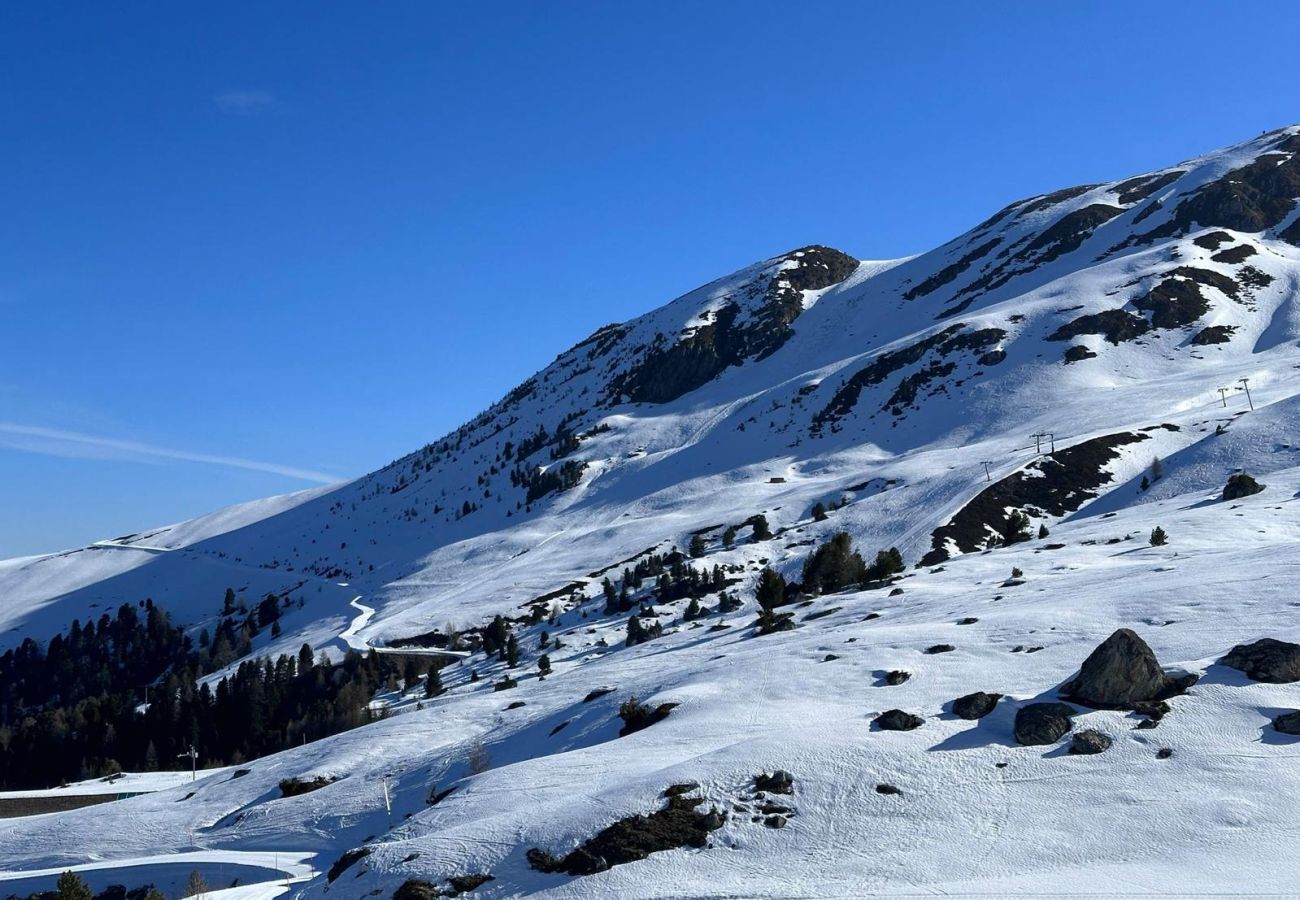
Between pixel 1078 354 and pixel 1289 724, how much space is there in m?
132

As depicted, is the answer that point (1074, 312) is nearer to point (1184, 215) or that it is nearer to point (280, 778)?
point (1184, 215)

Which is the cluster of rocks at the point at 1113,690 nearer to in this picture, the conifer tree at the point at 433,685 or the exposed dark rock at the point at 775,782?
the exposed dark rock at the point at 775,782

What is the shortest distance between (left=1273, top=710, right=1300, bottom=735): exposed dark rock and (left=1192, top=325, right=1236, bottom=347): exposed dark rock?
13732 centimetres

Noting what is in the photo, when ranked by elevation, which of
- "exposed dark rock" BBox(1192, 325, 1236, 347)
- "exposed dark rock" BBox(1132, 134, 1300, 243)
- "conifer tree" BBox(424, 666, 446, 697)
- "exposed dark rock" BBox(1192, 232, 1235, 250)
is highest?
"exposed dark rock" BBox(1132, 134, 1300, 243)

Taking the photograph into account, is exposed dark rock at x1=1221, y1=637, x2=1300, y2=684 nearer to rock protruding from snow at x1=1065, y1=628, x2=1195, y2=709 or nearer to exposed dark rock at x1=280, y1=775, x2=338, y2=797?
rock protruding from snow at x1=1065, y1=628, x2=1195, y2=709

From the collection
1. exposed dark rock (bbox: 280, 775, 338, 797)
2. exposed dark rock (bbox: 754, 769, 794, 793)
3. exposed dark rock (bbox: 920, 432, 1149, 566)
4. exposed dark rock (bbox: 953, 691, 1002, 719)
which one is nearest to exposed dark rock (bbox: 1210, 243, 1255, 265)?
exposed dark rock (bbox: 920, 432, 1149, 566)

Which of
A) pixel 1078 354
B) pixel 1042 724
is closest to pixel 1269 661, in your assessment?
pixel 1042 724

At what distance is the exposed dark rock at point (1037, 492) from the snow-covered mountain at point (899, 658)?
387mm

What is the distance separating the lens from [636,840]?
23.4 m

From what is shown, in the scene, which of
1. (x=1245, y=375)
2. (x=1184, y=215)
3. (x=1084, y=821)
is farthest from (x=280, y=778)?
(x=1184, y=215)

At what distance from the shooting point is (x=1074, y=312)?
156250mm

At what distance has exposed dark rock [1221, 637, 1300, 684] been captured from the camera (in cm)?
2773

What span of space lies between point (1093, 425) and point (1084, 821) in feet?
342

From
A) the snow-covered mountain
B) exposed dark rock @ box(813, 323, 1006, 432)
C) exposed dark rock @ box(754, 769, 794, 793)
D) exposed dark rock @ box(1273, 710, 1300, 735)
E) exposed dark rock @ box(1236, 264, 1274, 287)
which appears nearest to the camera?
the snow-covered mountain
